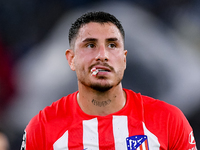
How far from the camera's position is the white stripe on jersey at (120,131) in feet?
4.29

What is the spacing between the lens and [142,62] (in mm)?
2166

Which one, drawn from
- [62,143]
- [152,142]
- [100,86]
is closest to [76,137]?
[62,143]

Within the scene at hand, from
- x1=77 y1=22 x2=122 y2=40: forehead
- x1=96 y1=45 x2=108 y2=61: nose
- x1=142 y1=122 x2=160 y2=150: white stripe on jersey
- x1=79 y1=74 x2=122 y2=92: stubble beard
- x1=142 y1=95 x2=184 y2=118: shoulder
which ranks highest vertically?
x1=77 y1=22 x2=122 y2=40: forehead

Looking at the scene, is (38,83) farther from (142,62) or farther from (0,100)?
(142,62)

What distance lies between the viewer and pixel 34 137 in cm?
139

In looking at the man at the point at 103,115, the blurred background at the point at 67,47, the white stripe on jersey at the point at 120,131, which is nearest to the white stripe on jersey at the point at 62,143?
the man at the point at 103,115

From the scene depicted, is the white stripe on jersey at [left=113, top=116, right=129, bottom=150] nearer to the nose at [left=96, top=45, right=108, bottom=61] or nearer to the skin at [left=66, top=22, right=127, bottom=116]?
the skin at [left=66, top=22, right=127, bottom=116]

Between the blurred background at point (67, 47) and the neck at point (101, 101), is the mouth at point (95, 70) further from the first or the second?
the blurred background at point (67, 47)

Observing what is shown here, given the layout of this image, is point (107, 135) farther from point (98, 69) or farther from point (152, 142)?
point (98, 69)

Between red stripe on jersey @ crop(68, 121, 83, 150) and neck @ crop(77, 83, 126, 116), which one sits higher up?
neck @ crop(77, 83, 126, 116)

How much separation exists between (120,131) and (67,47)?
1.14m

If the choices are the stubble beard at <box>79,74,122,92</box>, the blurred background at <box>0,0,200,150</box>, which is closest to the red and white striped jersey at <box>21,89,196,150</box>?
the stubble beard at <box>79,74,122,92</box>

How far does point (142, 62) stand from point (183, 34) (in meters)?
0.46

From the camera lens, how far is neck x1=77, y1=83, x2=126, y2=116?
1.41m
